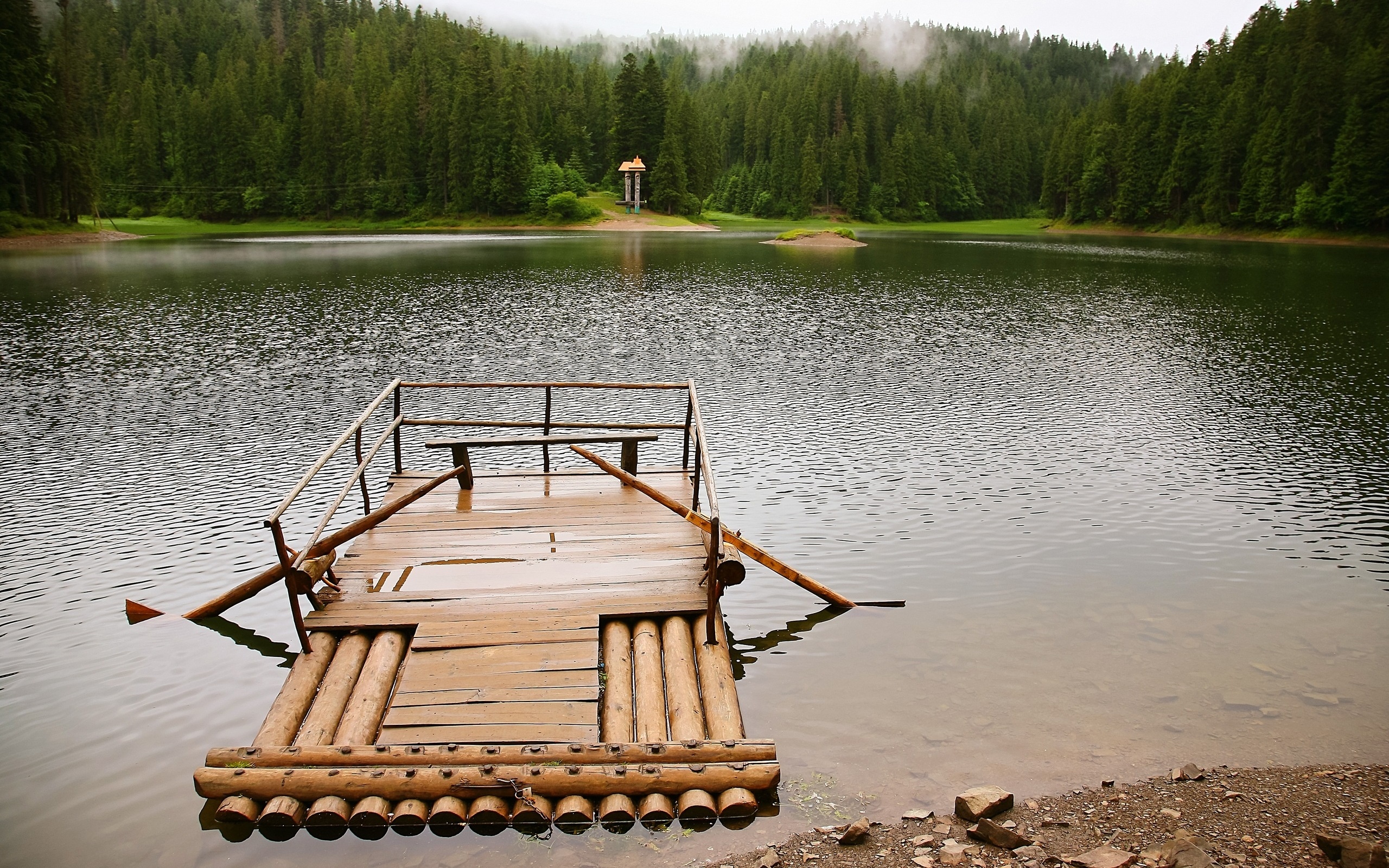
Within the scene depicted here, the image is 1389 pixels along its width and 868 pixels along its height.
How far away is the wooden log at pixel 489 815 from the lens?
7.75m

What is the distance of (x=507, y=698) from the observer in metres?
9.12

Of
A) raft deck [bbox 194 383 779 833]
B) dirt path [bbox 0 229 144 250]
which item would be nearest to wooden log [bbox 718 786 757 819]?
raft deck [bbox 194 383 779 833]

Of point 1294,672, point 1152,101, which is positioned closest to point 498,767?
point 1294,672

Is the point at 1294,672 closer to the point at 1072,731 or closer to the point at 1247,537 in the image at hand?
the point at 1072,731

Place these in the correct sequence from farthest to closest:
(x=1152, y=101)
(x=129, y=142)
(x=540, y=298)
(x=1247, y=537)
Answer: (x=129, y=142)
(x=1152, y=101)
(x=540, y=298)
(x=1247, y=537)

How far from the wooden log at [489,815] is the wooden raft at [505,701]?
15 millimetres

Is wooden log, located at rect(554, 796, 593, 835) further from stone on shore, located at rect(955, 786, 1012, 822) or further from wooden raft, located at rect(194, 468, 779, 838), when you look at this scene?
stone on shore, located at rect(955, 786, 1012, 822)

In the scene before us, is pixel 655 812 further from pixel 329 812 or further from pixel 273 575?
pixel 273 575

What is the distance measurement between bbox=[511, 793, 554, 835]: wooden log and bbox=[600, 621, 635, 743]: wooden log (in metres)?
0.87

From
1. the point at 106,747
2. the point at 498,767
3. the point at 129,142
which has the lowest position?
the point at 106,747

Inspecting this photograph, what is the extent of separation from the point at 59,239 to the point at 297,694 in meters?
89.5

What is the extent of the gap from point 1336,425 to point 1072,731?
61.9ft

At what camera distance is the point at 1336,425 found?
23609 millimetres

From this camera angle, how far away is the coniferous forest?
91.1 m
